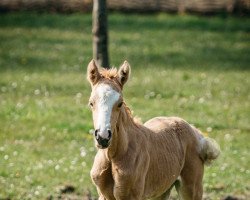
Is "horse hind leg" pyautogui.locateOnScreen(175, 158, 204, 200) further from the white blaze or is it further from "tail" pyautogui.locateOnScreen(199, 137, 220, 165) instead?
the white blaze

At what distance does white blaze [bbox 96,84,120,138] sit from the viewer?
24.1 feet

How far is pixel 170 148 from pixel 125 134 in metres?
1.07

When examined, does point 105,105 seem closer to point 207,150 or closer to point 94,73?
point 94,73

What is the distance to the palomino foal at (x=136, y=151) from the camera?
7.60 m

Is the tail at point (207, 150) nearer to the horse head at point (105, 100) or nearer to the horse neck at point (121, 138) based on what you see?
the horse neck at point (121, 138)

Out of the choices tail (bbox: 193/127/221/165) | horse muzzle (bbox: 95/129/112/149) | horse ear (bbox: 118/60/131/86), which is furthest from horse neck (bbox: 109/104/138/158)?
tail (bbox: 193/127/221/165)

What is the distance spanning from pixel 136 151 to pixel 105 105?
0.90 meters

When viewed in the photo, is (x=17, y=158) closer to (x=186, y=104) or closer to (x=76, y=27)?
(x=186, y=104)

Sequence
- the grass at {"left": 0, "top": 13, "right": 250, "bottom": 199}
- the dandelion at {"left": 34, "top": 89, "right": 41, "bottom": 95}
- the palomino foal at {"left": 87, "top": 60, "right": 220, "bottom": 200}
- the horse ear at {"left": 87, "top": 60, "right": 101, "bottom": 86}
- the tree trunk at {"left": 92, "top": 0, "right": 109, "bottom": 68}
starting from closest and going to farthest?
1. the palomino foal at {"left": 87, "top": 60, "right": 220, "bottom": 200}
2. the horse ear at {"left": 87, "top": 60, "right": 101, "bottom": 86}
3. the grass at {"left": 0, "top": 13, "right": 250, "bottom": 199}
4. the tree trunk at {"left": 92, "top": 0, "right": 109, "bottom": 68}
5. the dandelion at {"left": 34, "top": 89, "right": 41, "bottom": 95}

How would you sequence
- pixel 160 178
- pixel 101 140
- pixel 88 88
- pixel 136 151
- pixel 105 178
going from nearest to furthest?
pixel 101 140, pixel 105 178, pixel 136 151, pixel 160 178, pixel 88 88

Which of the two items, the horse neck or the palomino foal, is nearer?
the palomino foal

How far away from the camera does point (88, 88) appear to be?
60.6 ft

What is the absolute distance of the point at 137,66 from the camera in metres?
21.5

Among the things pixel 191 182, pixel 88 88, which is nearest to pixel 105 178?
pixel 191 182
